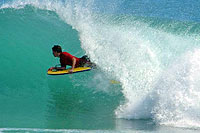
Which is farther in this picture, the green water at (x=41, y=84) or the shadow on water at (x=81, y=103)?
the green water at (x=41, y=84)

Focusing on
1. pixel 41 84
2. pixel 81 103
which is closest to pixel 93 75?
pixel 41 84

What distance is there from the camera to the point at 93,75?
9.36 metres

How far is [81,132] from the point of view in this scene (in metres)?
A: 5.90

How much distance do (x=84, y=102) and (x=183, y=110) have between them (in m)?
2.28

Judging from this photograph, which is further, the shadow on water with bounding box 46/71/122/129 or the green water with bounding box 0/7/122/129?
the green water with bounding box 0/7/122/129

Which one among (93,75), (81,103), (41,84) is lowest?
(81,103)

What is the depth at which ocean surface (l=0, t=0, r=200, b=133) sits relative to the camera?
6.82m

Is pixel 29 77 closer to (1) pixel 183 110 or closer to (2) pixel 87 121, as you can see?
(2) pixel 87 121

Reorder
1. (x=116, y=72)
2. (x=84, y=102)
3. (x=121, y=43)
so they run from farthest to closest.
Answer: (x=121, y=43), (x=116, y=72), (x=84, y=102)

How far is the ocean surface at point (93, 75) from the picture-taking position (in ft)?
22.4

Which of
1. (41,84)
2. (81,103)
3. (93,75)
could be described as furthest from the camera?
(93,75)

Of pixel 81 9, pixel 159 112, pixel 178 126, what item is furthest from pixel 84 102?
pixel 81 9

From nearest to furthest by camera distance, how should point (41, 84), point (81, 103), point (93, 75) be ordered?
point (81, 103) < point (41, 84) < point (93, 75)

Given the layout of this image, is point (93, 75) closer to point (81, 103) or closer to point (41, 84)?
point (41, 84)
